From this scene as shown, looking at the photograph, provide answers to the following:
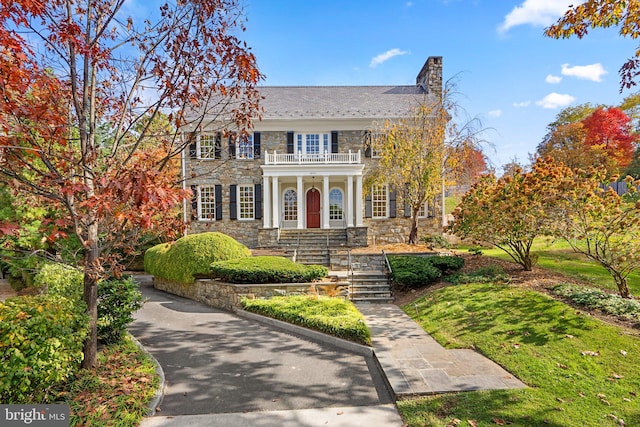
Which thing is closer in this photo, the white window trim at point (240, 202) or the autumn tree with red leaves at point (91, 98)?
the autumn tree with red leaves at point (91, 98)

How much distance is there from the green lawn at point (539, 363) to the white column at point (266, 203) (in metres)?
11.0

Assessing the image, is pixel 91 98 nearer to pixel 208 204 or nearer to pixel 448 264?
pixel 448 264

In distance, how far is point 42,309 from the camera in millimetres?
3836

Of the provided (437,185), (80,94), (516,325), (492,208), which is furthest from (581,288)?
(80,94)

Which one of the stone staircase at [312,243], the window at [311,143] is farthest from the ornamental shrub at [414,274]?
the window at [311,143]

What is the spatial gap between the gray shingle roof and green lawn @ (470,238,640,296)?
30.0 ft

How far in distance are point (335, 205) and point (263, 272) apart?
1009 cm

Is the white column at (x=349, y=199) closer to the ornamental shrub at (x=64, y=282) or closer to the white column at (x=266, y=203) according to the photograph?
the white column at (x=266, y=203)

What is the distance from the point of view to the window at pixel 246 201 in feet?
58.0

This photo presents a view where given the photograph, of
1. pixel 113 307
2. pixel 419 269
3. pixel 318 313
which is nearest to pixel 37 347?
pixel 113 307

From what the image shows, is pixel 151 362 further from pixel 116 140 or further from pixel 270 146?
pixel 270 146

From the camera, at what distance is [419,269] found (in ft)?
32.3

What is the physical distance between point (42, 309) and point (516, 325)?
24.0 ft

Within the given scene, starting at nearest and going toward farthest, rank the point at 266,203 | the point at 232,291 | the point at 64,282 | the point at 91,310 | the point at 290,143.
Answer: the point at 91,310, the point at 64,282, the point at 232,291, the point at 266,203, the point at 290,143
